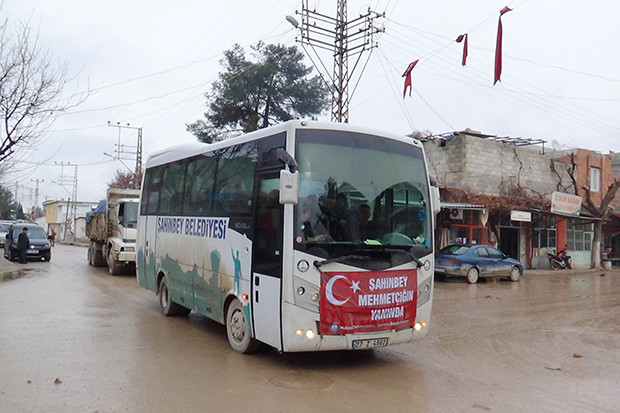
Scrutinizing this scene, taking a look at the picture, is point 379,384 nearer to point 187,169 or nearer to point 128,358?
point 128,358

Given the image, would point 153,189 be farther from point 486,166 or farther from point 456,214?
point 486,166

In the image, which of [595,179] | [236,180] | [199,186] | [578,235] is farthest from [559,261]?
[236,180]

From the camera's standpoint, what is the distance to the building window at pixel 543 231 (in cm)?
2834

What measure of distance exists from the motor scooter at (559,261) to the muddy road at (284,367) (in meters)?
17.3

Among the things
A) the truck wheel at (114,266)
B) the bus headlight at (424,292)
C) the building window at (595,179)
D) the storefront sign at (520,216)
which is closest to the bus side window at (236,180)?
the bus headlight at (424,292)

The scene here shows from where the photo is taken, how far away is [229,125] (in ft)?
118

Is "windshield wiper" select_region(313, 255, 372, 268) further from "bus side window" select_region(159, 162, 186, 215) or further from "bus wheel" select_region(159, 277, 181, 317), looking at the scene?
"bus wheel" select_region(159, 277, 181, 317)

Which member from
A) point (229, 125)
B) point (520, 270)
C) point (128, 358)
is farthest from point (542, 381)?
point (229, 125)

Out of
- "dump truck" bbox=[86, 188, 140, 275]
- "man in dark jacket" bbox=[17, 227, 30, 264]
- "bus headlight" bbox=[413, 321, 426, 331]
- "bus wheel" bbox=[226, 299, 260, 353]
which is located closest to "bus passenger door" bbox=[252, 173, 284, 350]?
"bus wheel" bbox=[226, 299, 260, 353]

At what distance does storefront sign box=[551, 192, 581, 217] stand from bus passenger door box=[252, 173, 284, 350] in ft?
73.9

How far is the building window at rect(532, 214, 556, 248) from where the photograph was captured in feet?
93.0

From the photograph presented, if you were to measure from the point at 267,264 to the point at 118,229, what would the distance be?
44.8 feet

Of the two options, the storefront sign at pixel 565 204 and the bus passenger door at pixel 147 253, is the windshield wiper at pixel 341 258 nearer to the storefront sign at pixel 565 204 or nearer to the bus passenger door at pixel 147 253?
the bus passenger door at pixel 147 253

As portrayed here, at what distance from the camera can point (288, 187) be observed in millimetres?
6043
